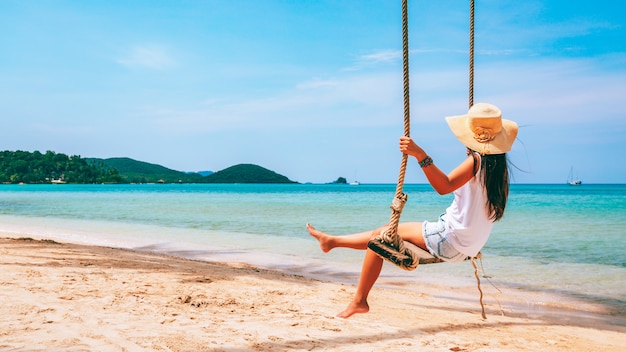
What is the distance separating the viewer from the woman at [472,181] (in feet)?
9.63

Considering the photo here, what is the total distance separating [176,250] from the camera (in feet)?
34.2

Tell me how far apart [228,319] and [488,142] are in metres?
2.32

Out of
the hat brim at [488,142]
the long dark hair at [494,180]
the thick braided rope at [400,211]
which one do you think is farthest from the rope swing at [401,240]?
the long dark hair at [494,180]

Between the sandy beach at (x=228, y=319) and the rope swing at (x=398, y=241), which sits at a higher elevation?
the rope swing at (x=398, y=241)

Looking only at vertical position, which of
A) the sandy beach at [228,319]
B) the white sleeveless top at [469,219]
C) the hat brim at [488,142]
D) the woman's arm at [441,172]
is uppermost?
the hat brim at [488,142]

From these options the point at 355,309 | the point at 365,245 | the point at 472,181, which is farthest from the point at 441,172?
the point at 355,309

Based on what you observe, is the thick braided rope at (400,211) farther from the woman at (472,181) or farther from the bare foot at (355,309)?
the bare foot at (355,309)

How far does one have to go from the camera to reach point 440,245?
321 cm

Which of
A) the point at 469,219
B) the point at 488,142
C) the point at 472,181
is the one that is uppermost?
the point at 488,142

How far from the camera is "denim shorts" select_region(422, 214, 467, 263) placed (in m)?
3.21

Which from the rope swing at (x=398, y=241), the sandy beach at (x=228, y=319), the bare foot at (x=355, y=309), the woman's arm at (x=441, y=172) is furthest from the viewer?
the bare foot at (x=355, y=309)

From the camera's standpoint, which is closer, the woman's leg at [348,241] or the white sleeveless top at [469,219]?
the white sleeveless top at [469,219]

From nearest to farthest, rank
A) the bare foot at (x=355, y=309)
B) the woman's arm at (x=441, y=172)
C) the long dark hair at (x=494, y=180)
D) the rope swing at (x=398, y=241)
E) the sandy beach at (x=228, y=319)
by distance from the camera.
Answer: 1. the woman's arm at (x=441, y=172)
2. the long dark hair at (x=494, y=180)
3. the rope swing at (x=398, y=241)
4. the sandy beach at (x=228, y=319)
5. the bare foot at (x=355, y=309)

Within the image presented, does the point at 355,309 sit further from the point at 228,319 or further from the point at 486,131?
the point at 486,131
